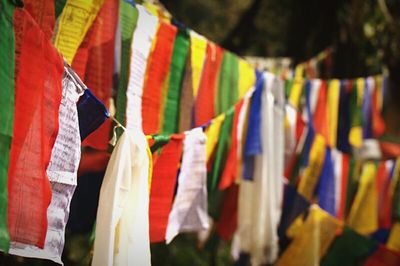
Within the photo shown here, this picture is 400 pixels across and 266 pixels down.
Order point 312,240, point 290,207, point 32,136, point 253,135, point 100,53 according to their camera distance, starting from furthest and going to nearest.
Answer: point 290,207, point 312,240, point 253,135, point 100,53, point 32,136

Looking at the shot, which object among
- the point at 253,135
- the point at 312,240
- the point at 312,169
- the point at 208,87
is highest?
the point at 208,87

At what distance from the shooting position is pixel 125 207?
199cm

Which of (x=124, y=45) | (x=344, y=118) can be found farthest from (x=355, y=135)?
(x=124, y=45)

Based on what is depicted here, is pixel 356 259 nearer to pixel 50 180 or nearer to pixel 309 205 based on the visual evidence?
pixel 309 205

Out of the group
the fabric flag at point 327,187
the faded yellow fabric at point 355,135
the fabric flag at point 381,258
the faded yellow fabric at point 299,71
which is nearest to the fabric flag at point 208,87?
the fabric flag at point 327,187

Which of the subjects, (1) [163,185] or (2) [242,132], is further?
(2) [242,132]

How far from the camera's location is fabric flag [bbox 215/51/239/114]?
325 centimetres

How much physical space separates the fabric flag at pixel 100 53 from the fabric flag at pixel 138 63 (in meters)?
0.10

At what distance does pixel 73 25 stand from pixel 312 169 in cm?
216

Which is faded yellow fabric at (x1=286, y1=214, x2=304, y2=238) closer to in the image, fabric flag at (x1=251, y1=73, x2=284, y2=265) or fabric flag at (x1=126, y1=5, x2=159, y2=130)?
fabric flag at (x1=251, y1=73, x2=284, y2=265)

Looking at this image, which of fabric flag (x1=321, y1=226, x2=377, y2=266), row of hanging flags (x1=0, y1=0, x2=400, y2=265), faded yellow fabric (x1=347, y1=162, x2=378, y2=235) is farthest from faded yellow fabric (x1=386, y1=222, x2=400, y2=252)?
fabric flag (x1=321, y1=226, x2=377, y2=266)

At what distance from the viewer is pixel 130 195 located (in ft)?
6.60

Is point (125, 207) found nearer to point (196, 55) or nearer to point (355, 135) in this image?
point (196, 55)

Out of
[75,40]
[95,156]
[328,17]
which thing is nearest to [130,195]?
[75,40]
